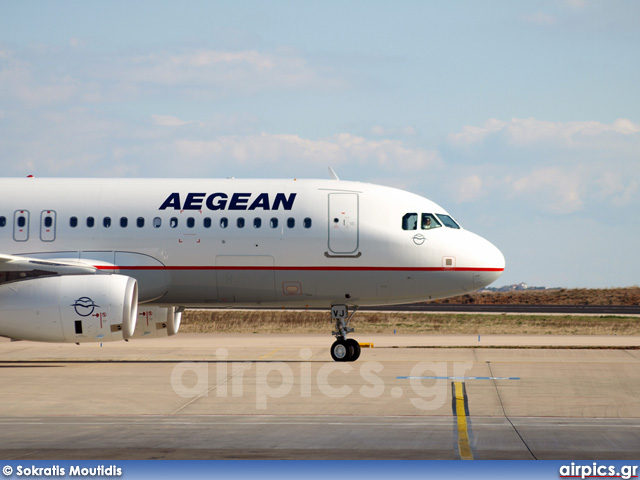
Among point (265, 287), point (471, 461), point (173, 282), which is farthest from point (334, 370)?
point (471, 461)

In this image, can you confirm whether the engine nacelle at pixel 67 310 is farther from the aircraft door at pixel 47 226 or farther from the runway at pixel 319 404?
the aircraft door at pixel 47 226

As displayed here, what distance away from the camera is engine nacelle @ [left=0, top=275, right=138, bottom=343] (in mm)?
23312

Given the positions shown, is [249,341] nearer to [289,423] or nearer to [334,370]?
[334,370]

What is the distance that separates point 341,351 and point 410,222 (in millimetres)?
4240

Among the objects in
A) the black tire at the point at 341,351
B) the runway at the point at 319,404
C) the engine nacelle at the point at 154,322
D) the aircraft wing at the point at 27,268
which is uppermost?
the aircraft wing at the point at 27,268

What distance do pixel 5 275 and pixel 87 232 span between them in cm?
279

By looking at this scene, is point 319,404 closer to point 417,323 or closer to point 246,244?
point 246,244

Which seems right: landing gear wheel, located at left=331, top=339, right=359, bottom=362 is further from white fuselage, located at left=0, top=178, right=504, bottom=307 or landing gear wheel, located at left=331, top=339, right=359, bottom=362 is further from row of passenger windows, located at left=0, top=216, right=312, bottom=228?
row of passenger windows, located at left=0, top=216, right=312, bottom=228

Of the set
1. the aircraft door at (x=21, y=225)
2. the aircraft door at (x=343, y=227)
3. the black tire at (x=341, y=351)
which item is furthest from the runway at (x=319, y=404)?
the aircraft door at (x=21, y=225)

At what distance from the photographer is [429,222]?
2661 cm

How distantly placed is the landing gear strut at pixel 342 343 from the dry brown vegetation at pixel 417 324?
1845 centimetres

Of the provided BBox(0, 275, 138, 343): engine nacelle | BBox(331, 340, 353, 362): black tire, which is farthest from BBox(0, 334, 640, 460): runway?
BBox(0, 275, 138, 343): engine nacelle

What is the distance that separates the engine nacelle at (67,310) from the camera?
23.3 m

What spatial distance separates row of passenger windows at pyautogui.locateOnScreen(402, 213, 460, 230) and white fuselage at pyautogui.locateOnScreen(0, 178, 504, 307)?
0.22 feet
